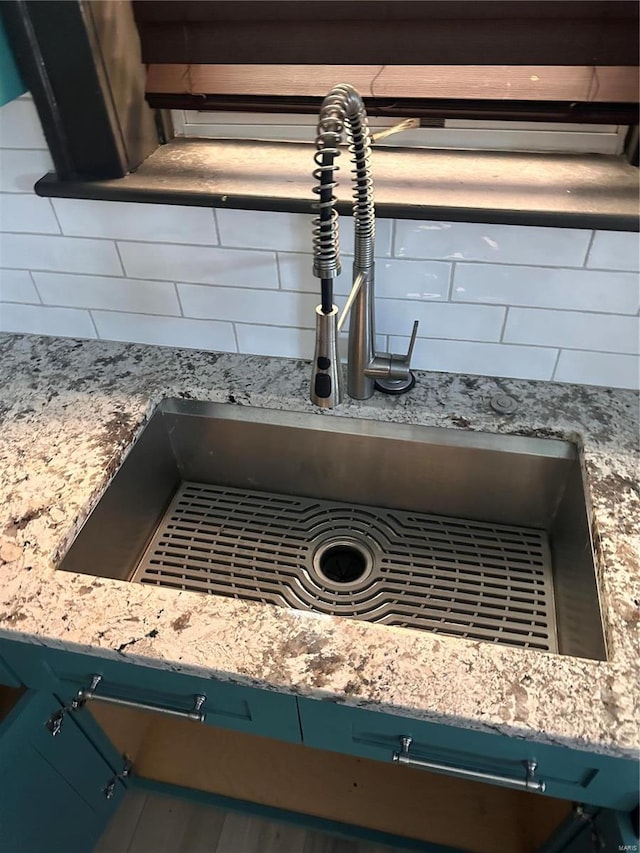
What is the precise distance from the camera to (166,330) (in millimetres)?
1146

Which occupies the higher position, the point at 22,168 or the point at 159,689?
the point at 22,168

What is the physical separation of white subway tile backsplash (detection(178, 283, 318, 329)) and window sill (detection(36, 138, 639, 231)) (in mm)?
170

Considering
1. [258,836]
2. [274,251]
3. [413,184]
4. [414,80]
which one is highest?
[414,80]

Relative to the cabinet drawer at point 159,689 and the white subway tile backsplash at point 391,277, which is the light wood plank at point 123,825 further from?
the white subway tile backsplash at point 391,277

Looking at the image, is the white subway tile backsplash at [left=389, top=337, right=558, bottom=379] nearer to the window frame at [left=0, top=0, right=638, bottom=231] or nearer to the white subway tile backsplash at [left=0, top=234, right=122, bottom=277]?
the window frame at [left=0, top=0, right=638, bottom=231]

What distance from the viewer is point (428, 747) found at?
0.78 metres

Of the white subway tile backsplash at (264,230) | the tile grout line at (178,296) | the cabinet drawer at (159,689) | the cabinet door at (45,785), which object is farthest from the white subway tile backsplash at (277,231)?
the cabinet door at (45,785)

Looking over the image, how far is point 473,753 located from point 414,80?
2.96 feet

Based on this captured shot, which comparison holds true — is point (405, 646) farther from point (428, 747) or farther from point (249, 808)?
point (249, 808)

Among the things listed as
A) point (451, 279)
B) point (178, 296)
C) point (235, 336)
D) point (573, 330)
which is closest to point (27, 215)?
point (178, 296)

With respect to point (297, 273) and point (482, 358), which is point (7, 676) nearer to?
point (297, 273)

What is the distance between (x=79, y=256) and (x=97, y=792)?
3.37ft

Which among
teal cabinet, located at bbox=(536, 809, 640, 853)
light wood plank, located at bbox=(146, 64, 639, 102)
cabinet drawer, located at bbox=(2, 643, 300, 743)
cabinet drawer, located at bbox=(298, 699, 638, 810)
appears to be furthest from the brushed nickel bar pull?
light wood plank, located at bbox=(146, 64, 639, 102)

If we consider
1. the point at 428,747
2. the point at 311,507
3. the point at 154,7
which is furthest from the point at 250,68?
the point at 428,747
